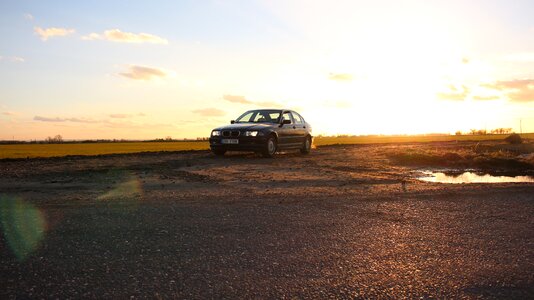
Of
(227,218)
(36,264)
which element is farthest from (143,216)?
(36,264)

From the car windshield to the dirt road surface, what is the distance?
8630 millimetres

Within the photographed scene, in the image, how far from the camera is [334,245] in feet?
14.2

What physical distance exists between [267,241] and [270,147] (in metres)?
11.9

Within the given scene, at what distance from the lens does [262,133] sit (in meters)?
15.8

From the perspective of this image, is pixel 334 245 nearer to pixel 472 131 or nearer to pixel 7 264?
pixel 7 264

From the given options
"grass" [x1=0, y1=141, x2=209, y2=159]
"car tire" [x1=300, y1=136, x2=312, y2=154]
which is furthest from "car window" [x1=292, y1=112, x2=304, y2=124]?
"grass" [x1=0, y1=141, x2=209, y2=159]

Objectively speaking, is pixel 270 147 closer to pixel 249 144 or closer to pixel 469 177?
pixel 249 144

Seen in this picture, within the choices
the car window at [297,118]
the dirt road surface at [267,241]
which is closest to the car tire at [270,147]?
the car window at [297,118]

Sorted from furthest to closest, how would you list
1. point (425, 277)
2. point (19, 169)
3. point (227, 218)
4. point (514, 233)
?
point (19, 169), point (227, 218), point (514, 233), point (425, 277)

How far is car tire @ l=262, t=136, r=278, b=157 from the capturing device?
1595 cm

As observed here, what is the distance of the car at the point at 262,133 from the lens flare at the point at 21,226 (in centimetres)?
930

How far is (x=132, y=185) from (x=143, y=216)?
344cm

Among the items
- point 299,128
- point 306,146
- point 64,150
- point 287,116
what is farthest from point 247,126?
point 64,150

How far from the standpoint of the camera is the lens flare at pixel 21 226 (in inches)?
Answer: 167
